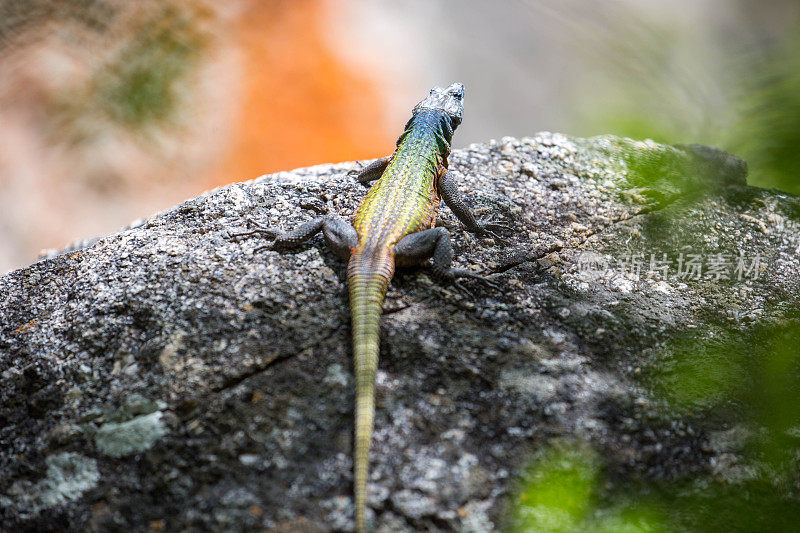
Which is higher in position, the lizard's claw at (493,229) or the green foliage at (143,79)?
the green foliage at (143,79)

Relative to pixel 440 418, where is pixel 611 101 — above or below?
above

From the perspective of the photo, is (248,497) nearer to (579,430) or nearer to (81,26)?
(579,430)

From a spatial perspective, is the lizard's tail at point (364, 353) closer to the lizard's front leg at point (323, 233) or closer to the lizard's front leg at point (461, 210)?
the lizard's front leg at point (323, 233)

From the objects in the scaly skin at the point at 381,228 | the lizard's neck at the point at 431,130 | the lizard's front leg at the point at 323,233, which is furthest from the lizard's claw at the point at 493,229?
the lizard's front leg at the point at 323,233

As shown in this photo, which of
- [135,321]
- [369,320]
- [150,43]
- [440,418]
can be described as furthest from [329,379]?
[150,43]

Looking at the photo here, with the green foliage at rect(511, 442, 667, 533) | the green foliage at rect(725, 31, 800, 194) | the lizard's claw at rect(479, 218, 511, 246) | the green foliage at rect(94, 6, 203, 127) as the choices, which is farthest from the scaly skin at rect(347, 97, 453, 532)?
the green foliage at rect(94, 6, 203, 127)

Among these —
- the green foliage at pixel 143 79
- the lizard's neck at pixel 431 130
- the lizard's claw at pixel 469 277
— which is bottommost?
the lizard's claw at pixel 469 277

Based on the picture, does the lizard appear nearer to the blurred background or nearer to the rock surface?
the rock surface
